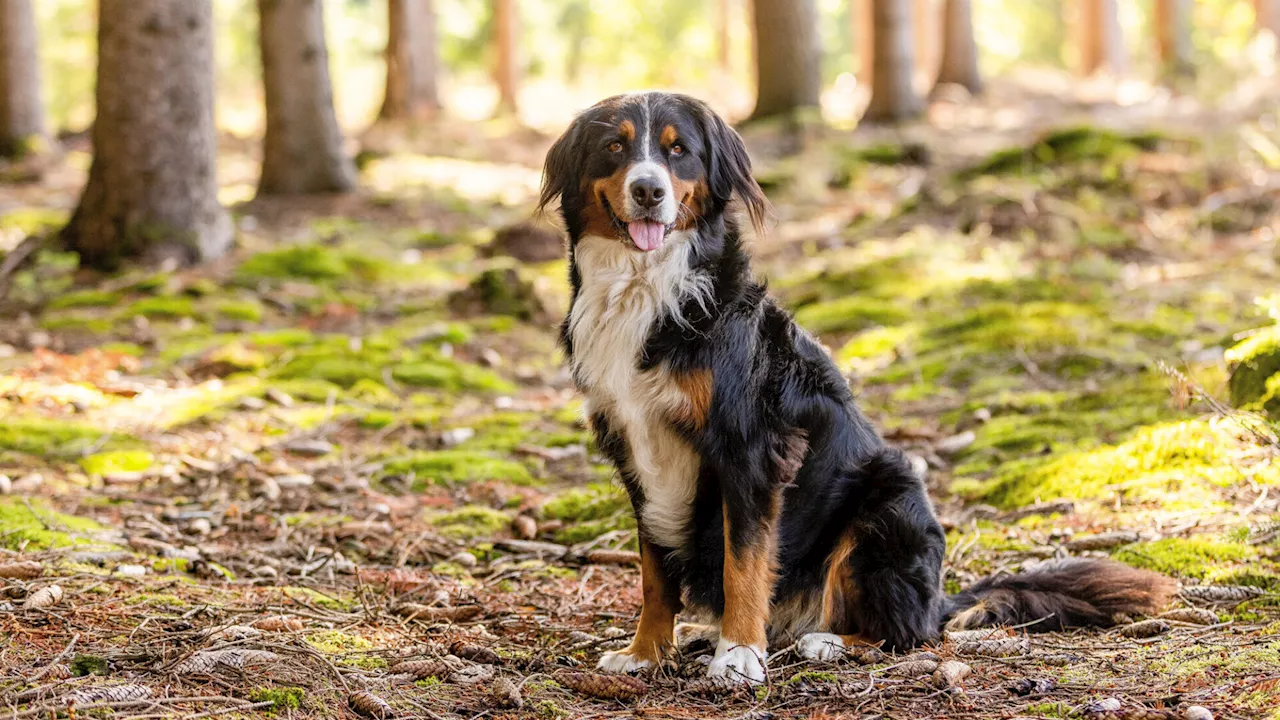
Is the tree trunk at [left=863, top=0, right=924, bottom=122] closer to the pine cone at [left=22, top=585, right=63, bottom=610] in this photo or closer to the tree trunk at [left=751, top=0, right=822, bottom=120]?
the tree trunk at [left=751, top=0, right=822, bottom=120]

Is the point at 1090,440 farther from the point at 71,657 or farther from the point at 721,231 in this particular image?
the point at 71,657

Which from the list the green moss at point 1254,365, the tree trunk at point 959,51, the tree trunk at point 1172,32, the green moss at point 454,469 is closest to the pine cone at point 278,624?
the green moss at point 454,469

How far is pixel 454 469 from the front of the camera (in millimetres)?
6309

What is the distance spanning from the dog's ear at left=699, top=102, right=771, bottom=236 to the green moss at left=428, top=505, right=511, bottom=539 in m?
2.11

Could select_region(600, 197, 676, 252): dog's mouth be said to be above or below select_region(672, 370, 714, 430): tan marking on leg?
above

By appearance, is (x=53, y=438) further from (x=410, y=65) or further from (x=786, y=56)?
(x=410, y=65)

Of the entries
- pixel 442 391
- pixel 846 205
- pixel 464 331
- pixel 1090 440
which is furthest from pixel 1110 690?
pixel 846 205

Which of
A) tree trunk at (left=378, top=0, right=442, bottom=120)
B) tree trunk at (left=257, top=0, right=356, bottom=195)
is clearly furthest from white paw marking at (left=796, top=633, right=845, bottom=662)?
tree trunk at (left=378, top=0, right=442, bottom=120)

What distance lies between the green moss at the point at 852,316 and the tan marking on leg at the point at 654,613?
15.6 feet

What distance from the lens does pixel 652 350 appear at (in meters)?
4.02

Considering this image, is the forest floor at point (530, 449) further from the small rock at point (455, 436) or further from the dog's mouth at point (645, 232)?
the dog's mouth at point (645, 232)

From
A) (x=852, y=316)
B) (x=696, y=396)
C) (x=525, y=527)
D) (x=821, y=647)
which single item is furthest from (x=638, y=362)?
(x=852, y=316)

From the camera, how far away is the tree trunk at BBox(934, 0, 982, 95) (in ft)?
64.2

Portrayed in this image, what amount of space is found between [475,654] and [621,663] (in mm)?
499
